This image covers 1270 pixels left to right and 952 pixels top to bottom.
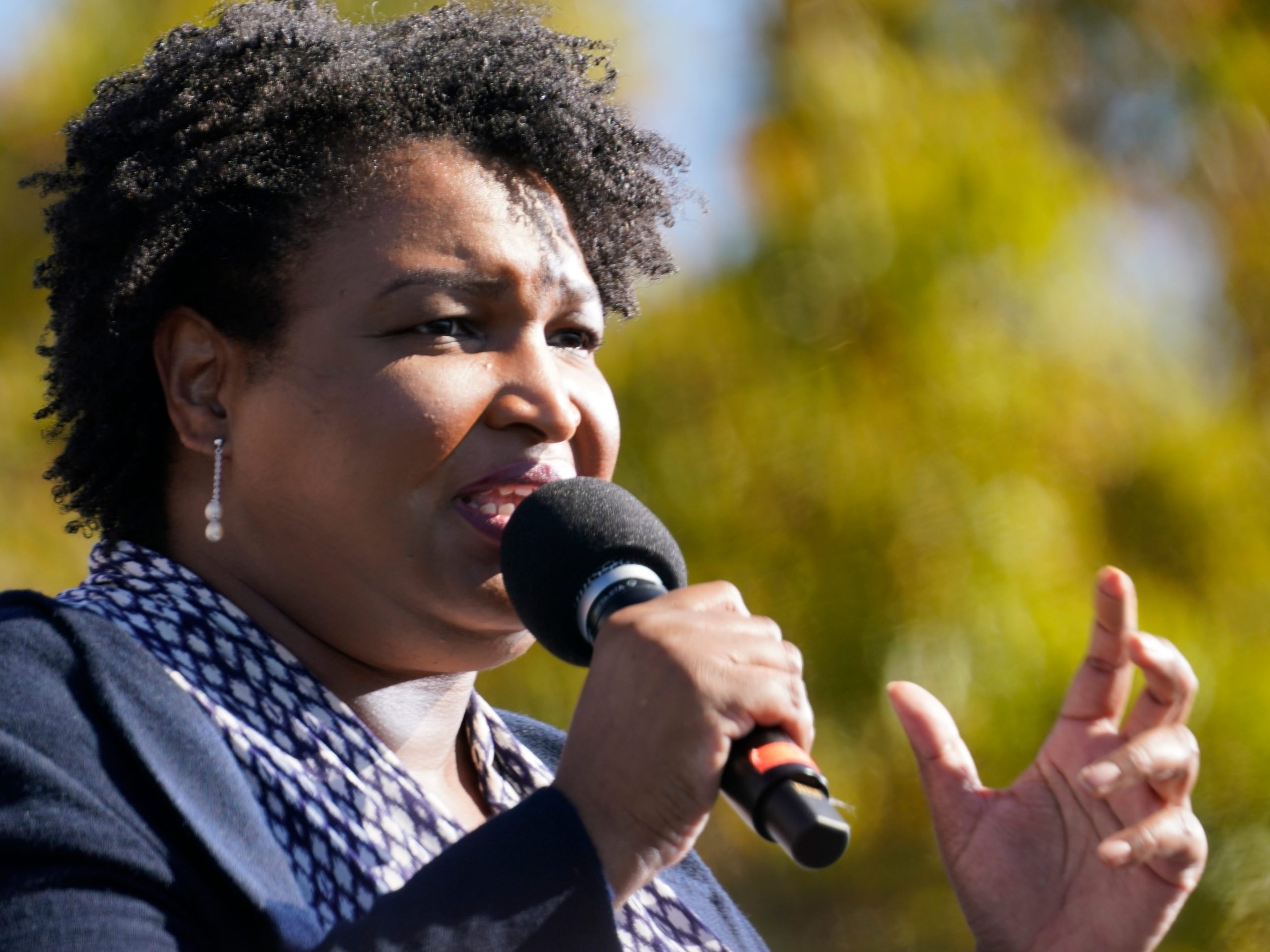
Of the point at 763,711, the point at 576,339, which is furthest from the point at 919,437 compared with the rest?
the point at 763,711

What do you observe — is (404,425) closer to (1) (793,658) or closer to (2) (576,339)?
(2) (576,339)

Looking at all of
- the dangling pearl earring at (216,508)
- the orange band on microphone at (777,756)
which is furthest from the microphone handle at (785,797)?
the dangling pearl earring at (216,508)

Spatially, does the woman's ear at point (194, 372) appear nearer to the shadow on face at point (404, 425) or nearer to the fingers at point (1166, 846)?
the shadow on face at point (404, 425)

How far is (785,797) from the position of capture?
1420mm

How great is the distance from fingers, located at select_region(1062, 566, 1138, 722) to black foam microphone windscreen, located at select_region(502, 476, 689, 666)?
2.31 ft

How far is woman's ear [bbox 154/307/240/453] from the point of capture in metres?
2.30

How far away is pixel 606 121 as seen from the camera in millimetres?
2758

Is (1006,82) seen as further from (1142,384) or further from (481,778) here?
(481,778)

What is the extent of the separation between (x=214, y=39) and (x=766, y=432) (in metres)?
2.83

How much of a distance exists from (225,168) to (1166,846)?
177 cm

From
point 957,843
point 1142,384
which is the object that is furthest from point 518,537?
point 1142,384

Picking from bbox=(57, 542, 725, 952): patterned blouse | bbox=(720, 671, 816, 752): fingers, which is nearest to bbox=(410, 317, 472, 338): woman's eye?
bbox=(57, 542, 725, 952): patterned blouse

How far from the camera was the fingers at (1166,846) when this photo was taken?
204 cm

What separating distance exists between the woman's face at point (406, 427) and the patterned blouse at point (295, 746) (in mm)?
117
